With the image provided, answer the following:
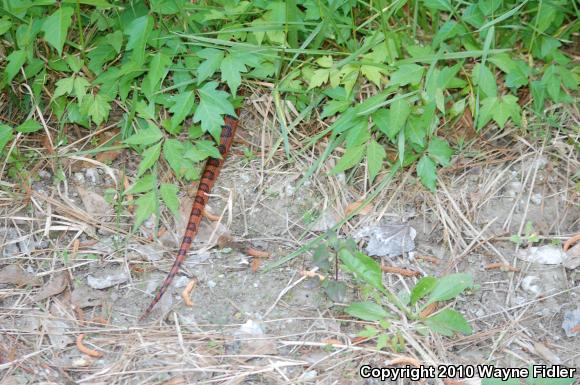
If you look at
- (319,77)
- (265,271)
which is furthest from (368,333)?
(319,77)

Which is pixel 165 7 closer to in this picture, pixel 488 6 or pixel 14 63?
pixel 14 63

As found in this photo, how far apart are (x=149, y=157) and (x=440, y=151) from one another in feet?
5.18

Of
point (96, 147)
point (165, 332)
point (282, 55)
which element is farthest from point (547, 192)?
point (96, 147)

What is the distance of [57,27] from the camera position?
3863 millimetres

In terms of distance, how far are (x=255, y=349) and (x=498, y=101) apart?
186 cm

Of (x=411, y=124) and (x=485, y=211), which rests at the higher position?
(x=411, y=124)

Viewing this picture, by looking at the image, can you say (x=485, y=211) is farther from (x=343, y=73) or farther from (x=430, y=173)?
(x=343, y=73)

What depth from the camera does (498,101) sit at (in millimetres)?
4043

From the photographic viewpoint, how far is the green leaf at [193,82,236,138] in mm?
4070

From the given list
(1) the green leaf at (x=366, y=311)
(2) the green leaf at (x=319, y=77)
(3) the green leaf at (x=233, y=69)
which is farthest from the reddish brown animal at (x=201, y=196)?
(1) the green leaf at (x=366, y=311)

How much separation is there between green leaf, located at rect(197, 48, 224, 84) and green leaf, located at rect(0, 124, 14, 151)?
1.15 m

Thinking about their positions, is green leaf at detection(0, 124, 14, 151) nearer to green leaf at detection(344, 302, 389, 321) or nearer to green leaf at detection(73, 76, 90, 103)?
green leaf at detection(73, 76, 90, 103)

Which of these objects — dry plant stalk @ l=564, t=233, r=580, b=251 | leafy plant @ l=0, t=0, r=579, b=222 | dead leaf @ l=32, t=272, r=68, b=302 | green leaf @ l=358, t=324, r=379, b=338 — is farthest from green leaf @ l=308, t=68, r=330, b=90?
dead leaf @ l=32, t=272, r=68, b=302

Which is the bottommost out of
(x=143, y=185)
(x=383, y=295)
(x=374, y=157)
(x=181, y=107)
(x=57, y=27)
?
(x=383, y=295)
